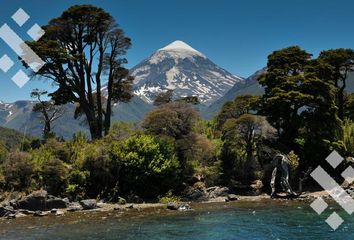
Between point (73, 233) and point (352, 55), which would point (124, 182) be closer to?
point (73, 233)

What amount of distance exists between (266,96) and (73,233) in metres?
29.1

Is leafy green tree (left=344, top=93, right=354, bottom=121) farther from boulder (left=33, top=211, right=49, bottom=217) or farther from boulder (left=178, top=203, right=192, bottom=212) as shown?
boulder (left=33, top=211, right=49, bottom=217)

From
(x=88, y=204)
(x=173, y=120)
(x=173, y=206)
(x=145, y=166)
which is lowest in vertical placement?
(x=173, y=206)

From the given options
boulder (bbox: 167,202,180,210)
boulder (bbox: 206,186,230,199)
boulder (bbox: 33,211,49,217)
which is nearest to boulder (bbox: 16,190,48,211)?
boulder (bbox: 33,211,49,217)

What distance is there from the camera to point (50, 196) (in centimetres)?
3678

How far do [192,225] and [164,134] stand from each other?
54.9 feet

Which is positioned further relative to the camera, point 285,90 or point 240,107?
point 240,107

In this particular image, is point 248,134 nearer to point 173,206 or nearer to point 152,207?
point 152,207

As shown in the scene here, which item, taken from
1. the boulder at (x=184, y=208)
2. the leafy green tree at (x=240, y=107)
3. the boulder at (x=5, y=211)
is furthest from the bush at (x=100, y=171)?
the leafy green tree at (x=240, y=107)

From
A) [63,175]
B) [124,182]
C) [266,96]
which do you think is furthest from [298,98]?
[63,175]

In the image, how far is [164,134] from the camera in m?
44.5

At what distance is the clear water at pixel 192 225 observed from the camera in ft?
82.5

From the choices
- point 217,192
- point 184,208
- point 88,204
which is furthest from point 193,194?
point 88,204

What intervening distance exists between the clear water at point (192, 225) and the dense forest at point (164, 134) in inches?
280
